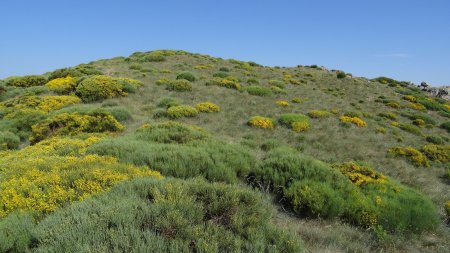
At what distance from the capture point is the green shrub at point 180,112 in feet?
51.7

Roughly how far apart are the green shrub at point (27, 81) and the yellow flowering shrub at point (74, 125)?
50.2ft

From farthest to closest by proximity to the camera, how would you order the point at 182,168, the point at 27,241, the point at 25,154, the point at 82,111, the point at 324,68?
the point at 324,68 < the point at 82,111 < the point at 25,154 < the point at 182,168 < the point at 27,241

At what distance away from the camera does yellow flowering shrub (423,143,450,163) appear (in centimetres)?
1545

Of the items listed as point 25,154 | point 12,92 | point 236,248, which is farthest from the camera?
point 12,92

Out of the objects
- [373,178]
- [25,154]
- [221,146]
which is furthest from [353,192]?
[25,154]

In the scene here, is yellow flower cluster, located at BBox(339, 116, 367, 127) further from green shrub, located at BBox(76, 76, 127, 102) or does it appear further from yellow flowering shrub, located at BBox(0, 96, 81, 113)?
yellow flowering shrub, located at BBox(0, 96, 81, 113)

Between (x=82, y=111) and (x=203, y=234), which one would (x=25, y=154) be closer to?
(x=82, y=111)

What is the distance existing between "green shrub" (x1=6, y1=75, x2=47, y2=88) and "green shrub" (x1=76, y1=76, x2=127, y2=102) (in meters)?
8.93

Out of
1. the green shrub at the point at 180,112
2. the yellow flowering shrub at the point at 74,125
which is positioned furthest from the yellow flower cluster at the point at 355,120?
the yellow flowering shrub at the point at 74,125

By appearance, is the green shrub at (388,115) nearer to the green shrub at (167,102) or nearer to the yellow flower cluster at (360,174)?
the green shrub at (167,102)

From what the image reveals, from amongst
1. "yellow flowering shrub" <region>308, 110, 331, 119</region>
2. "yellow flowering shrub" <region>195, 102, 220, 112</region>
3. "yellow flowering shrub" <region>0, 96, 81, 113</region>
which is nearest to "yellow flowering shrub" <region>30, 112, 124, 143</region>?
"yellow flowering shrub" <region>0, 96, 81, 113</region>

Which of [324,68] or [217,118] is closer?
[217,118]

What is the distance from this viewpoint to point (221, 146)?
33.0 feet

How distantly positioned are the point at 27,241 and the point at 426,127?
1011 inches
